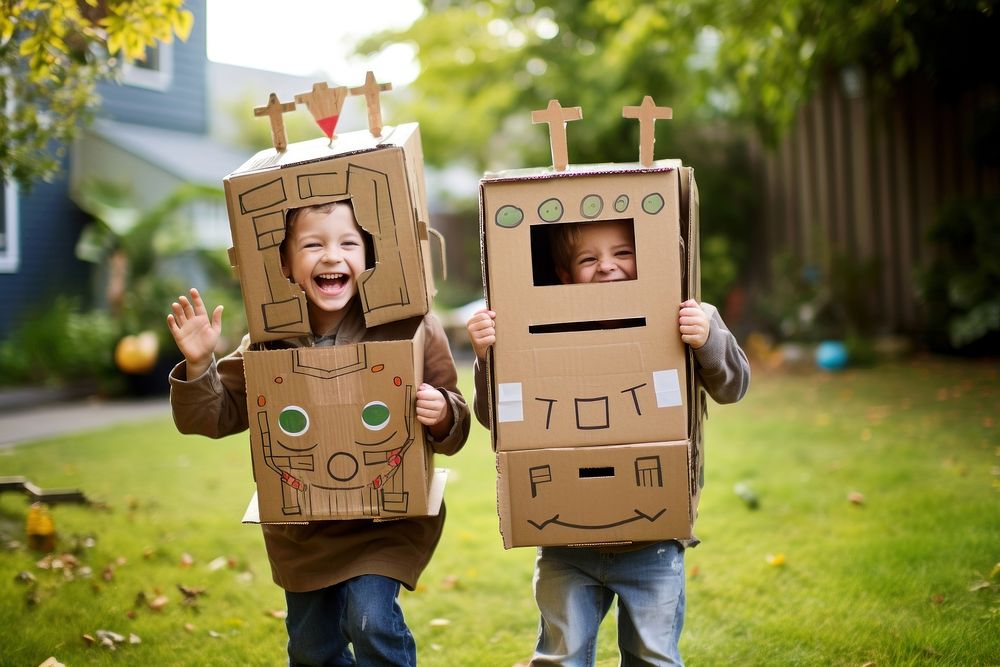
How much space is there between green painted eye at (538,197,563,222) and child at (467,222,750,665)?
8.2 inches

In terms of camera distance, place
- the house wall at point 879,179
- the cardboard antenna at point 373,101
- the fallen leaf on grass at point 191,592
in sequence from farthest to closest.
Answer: the house wall at point 879,179 < the fallen leaf on grass at point 191,592 < the cardboard antenna at point 373,101

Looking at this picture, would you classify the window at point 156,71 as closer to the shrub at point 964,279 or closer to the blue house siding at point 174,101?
the blue house siding at point 174,101

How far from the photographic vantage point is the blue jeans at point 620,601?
6.97 feet

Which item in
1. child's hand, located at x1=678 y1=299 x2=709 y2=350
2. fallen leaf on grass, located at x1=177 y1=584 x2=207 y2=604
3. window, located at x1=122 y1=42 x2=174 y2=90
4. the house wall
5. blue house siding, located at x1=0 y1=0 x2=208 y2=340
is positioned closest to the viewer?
child's hand, located at x1=678 y1=299 x2=709 y2=350

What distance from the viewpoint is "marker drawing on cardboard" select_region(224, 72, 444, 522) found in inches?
83.7

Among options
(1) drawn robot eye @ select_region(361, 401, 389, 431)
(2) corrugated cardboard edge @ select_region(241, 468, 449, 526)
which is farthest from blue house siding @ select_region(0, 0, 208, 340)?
(1) drawn robot eye @ select_region(361, 401, 389, 431)

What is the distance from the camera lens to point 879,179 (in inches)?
345

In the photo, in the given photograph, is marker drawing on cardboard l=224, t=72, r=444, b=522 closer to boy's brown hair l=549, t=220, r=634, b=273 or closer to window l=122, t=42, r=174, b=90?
boy's brown hair l=549, t=220, r=634, b=273

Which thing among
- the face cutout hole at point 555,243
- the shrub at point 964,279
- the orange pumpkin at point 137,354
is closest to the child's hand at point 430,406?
the face cutout hole at point 555,243

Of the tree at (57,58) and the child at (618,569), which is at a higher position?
the tree at (57,58)

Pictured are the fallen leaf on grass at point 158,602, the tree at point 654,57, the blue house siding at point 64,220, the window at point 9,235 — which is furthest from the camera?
the blue house siding at point 64,220

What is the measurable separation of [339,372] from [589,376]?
1.86ft

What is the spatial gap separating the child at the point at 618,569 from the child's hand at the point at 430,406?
0.12 meters

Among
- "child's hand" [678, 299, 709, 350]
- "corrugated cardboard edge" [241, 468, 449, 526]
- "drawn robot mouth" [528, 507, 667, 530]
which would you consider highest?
"child's hand" [678, 299, 709, 350]
